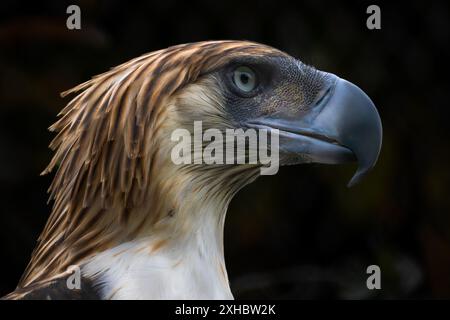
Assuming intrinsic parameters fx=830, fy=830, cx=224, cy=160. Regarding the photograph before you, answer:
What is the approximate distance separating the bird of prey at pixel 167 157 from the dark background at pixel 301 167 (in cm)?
233

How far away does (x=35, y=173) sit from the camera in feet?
17.1

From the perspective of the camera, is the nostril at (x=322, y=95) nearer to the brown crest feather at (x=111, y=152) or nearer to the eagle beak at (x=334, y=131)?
the eagle beak at (x=334, y=131)

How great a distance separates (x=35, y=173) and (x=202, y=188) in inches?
110

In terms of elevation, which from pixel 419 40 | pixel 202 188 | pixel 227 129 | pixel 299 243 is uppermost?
pixel 419 40

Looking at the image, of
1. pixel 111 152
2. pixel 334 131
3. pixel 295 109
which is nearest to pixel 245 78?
pixel 295 109

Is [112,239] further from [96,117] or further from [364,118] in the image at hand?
[364,118]

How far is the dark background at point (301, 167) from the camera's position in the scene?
5.11 m

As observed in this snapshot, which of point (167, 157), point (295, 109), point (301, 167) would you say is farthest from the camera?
point (301, 167)

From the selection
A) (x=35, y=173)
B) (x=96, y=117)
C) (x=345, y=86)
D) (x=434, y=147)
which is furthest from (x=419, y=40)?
(x=96, y=117)

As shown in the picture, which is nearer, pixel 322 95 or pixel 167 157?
pixel 167 157

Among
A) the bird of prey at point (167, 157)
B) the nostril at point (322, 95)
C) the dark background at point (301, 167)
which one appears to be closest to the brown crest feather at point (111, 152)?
the bird of prey at point (167, 157)

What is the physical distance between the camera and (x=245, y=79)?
8.96ft

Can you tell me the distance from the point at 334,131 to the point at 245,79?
1.14 feet

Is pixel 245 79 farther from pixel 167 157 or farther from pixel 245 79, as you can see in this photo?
pixel 167 157
